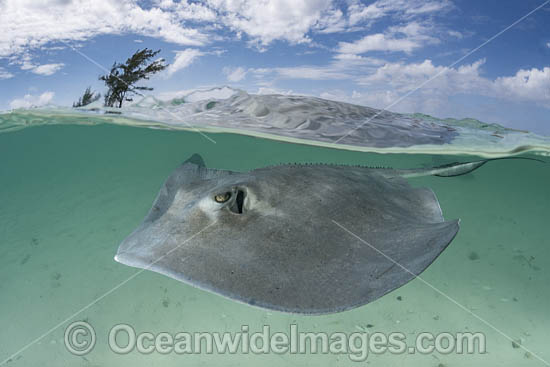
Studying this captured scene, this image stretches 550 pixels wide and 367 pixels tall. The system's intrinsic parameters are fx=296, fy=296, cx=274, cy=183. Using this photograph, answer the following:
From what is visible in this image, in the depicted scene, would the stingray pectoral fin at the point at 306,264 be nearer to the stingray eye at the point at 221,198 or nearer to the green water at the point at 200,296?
the stingray eye at the point at 221,198

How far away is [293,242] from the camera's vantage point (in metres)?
2.16

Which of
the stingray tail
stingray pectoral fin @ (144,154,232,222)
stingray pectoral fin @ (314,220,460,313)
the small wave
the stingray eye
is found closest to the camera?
stingray pectoral fin @ (314,220,460,313)

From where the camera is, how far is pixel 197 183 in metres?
3.77

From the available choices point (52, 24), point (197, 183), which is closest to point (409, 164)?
point (197, 183)

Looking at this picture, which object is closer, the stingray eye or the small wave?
the stingray eye

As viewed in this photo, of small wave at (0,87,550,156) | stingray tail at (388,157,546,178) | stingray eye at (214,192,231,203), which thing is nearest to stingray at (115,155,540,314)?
stingray eye at (214,192,231,203)

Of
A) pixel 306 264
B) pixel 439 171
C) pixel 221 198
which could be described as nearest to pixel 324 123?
pixel 439 171

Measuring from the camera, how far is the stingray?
1.67 metres

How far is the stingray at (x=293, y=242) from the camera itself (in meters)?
1.67

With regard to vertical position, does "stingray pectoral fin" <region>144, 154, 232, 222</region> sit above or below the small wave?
below

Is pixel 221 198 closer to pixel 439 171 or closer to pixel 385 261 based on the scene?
pixel 385 261

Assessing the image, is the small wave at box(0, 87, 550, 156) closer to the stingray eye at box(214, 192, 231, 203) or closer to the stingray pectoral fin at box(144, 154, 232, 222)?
the stingray pectoral fin at box(144, 154, 232, 222)

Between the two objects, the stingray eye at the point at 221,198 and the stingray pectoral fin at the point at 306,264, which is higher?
the stingray eye at the point at 221,198

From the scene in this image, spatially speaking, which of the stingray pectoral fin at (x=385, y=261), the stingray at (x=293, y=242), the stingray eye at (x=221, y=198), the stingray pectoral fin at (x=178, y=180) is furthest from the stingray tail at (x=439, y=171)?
the stingray eye at (x=221, y=198)
